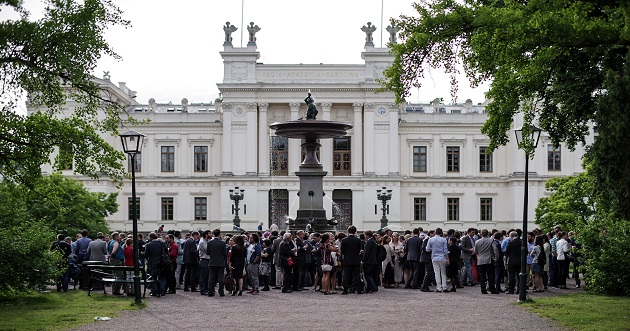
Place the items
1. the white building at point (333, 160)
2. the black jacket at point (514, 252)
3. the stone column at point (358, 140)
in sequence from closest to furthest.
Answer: the black jacket at point (514, 252), the white building at point (333, 160), the stone column at point (358, 140)

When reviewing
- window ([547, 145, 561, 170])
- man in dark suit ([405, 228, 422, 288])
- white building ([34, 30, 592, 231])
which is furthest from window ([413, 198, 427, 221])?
man in dark suit ([405, 228, 422, 288])

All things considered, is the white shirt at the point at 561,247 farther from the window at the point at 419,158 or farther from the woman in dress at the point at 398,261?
the window at the point at 419,158

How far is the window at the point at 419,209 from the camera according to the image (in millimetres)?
64938

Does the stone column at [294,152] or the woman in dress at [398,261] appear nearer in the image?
the woman in dress at [398,261]

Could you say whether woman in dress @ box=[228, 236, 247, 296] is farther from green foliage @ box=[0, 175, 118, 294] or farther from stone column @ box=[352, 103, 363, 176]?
stone column @ box=[352, 103, 363, 176]

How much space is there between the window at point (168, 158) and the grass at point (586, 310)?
157 ft

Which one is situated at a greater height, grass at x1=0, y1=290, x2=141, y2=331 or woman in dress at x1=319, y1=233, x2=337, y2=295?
woman in dress at x1=319, y1=233, x2=337, y2=295

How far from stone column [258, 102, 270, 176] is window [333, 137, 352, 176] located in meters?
5.11

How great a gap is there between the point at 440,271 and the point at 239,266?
5175 mm

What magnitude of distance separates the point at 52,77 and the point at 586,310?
1132 cm

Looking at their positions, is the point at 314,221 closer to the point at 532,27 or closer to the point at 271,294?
the point at 271,294

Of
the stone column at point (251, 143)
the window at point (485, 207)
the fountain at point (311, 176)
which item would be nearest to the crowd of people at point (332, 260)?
the fountain at point (311, 176)

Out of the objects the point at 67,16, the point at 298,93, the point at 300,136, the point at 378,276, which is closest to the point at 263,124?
the point at 298,93

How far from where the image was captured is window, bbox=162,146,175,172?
65188mm
